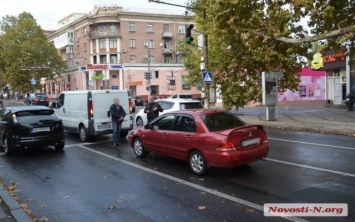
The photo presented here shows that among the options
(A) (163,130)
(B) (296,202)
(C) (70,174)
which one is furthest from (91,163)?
(B) (296,202)

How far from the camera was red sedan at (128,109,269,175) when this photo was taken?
7.33 meters

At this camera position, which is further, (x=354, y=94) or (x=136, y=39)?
(x=136, y=39)

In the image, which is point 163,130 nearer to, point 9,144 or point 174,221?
point 174,221

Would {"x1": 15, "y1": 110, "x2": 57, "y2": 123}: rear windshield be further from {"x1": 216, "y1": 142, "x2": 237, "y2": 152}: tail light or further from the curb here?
{"x1": 216, "y1": 142, "x2": 237, "y2": 152}: tail light

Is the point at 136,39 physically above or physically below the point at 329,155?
above

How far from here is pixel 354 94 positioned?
2800 cm

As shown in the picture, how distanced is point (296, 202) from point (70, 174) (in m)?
5.05

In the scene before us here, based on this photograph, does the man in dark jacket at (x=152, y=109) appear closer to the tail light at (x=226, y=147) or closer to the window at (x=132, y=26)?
the tail light at (x=226, y=147)

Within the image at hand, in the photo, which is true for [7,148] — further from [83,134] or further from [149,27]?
[149,27]

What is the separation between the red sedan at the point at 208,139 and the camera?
7328mm

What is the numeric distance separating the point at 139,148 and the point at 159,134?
1212 millimetres

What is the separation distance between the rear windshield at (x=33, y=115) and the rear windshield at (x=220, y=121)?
18.4 feet

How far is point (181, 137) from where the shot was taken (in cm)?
821

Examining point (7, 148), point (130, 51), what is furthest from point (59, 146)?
point (130, 51)
